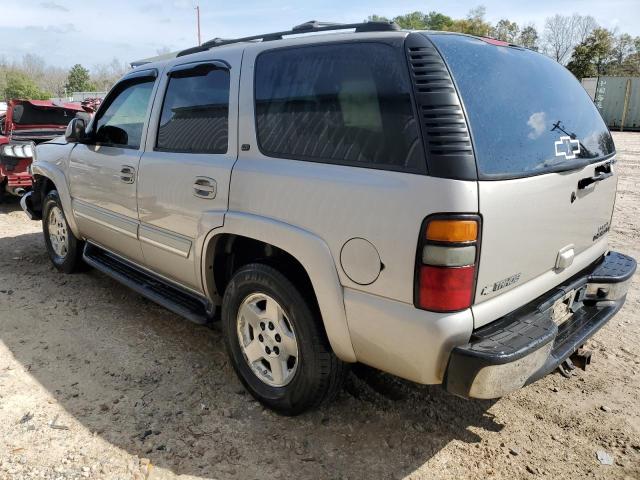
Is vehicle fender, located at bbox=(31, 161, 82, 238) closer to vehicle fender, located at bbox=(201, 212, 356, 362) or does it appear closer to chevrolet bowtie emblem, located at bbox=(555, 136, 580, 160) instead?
vehicle fender, located at bbox=(201, 212, 356, 362)

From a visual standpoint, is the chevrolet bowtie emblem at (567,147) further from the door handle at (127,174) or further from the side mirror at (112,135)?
the side mirror at (112,135)

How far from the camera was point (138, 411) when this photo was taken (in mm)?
2855

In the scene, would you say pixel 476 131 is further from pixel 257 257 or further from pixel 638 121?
pixel 638 121

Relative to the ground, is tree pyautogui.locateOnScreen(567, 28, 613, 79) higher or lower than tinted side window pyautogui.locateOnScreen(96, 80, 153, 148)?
higher

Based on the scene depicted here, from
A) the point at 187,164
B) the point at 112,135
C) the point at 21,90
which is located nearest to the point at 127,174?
the point at 112,135

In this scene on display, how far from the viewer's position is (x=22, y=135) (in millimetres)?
7941

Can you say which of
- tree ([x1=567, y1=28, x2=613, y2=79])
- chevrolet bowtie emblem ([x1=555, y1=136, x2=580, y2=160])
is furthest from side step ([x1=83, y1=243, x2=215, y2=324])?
tree ([x1=567, y1=28, x2=613, y2=79])

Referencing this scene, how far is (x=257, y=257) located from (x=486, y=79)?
1544 mm

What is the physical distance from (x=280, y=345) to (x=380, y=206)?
3.46ft

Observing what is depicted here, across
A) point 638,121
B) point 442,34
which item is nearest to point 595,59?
point 638,121

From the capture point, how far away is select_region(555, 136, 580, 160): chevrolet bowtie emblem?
2442mm

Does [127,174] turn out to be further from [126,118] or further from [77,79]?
[77,79]

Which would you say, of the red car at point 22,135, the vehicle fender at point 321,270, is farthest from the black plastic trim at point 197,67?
the red car at point 22,135

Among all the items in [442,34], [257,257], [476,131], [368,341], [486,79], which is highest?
[442,34]
